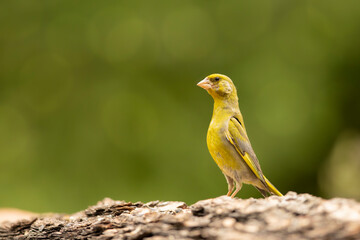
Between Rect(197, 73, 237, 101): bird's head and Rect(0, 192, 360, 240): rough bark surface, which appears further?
Rect(197, 73, 237, 101): bird's head

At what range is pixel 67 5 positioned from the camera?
689cm

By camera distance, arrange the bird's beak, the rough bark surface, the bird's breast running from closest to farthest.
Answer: the rough bark surface
the bird's breast
the bird's beak

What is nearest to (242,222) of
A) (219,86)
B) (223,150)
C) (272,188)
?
(223,150)

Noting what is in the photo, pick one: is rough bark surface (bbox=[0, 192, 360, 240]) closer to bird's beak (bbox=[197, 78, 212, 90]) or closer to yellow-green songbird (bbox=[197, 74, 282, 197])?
yellow-green songbird (bbox=[197, 74, 282, 197])

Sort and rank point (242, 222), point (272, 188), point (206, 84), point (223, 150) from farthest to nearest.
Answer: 1. point (206, 84)
2. point (272, 188)
3. point (223, 150)
4. point (242, 222)

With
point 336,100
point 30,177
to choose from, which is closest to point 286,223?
point 336,100

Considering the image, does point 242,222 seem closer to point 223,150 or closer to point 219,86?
point 223,150

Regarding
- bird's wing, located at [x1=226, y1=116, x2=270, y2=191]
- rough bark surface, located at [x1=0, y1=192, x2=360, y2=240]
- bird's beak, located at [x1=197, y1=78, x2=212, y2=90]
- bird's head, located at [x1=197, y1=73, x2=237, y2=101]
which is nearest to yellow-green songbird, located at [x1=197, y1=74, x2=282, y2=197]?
bird's wing, located at [x1=226, y1=116, x2=270, y2=191]

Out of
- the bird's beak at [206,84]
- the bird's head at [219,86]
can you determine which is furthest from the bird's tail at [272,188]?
the bird's beak at [206,84]

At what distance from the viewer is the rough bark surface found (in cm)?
186

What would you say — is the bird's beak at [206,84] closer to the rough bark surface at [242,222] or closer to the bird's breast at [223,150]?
the bird's breast at [223,150]

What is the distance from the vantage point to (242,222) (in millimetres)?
2057

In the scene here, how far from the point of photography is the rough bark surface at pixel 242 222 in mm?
1863

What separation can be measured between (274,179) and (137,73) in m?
2.62
